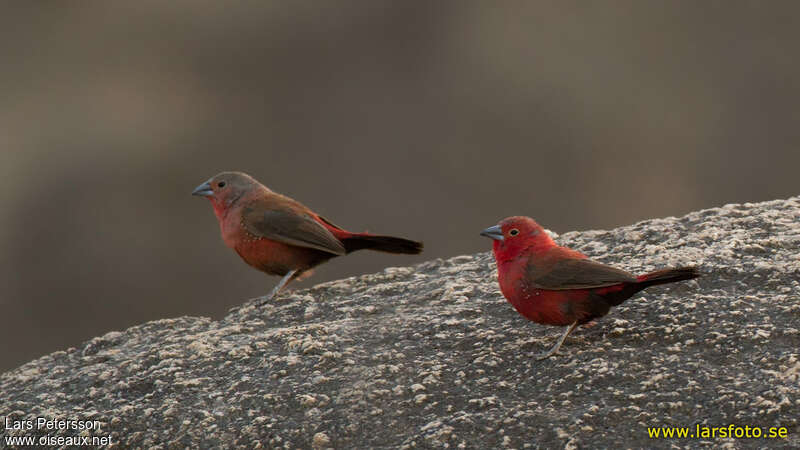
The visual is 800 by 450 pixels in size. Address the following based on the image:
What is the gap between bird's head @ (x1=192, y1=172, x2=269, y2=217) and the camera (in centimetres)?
554

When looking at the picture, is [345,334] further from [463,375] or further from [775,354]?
[775,354]

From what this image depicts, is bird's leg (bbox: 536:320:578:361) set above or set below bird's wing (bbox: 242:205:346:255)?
below

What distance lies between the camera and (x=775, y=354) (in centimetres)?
359

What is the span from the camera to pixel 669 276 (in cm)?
355

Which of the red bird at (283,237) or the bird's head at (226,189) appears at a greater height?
the bird's head at (226,189)

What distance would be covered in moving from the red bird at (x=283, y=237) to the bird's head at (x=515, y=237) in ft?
3.49

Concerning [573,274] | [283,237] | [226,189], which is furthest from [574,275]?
[226,189]

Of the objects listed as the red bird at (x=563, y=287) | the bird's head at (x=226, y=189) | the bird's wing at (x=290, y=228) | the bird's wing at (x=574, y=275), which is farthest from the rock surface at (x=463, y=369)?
the bird's head at (x=226, y=189)

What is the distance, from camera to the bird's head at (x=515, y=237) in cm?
402

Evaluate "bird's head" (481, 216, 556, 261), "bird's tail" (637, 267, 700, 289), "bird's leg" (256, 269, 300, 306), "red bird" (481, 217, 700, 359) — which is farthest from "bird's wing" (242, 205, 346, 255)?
"bird's tail" (637, 267, 700, 289)

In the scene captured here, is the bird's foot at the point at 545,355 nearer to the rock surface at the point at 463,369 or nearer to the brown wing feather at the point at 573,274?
the rock surface at the point at 463,369

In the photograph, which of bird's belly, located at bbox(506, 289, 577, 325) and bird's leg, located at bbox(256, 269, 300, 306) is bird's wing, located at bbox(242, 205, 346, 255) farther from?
bird's belly, located at bbox(506, 289, 577, 325)

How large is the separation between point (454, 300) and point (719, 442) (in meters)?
1.59

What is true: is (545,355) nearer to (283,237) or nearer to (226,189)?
(283,237)
